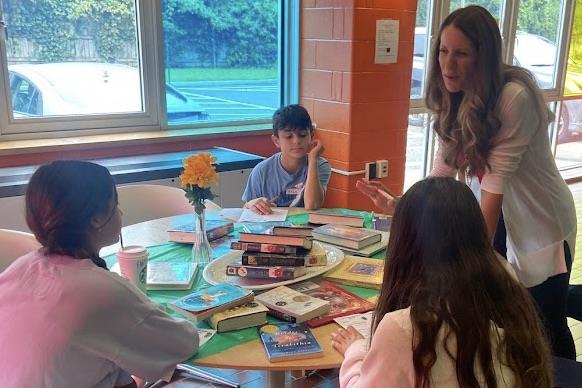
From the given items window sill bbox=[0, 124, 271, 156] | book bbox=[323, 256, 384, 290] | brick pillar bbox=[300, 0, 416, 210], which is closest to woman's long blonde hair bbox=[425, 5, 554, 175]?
book bbox=[323, 256, 384, 290]

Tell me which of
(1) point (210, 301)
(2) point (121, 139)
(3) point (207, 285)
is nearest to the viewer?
(1) point (210, 301)

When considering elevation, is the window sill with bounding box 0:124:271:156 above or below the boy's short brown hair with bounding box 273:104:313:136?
below

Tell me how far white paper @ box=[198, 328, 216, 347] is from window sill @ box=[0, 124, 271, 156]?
180 cm

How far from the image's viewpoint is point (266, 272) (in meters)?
1.55

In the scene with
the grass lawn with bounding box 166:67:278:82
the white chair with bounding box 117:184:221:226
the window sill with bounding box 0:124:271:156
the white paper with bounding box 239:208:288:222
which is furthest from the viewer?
the grass lawn with bounding box 166:67:278:82

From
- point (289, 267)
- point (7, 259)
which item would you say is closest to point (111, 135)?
point (7, 259)

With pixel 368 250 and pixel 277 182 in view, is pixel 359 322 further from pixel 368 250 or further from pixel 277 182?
pixel 277 182

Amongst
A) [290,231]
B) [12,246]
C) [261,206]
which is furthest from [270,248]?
[12,246]

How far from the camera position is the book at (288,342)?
1.20m

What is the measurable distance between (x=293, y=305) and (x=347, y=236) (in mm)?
509

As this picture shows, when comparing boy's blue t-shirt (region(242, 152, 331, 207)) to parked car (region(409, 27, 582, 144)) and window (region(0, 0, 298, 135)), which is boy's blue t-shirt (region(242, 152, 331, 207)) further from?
parked car (region(409, 27, 582, 144))

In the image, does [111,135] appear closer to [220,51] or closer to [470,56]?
[220,51]

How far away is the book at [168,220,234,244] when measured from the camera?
1882mm

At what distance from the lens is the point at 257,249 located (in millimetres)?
1591
